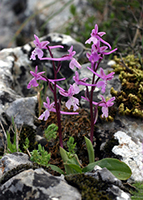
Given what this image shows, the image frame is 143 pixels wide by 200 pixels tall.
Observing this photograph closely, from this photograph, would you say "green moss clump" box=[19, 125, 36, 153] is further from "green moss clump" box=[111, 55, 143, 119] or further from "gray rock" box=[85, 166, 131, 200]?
"green moss clump" box=[111, 55, 143, 119]

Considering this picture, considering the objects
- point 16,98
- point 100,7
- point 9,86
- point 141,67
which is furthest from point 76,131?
point 100,7

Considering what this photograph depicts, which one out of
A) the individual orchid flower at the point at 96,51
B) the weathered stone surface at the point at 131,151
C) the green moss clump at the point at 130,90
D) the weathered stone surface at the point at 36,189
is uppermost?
the individual orchid flower at the point at 96,51

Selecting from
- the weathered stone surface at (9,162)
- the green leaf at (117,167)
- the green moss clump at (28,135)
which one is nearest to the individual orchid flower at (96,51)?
the green leaf at (117,167)

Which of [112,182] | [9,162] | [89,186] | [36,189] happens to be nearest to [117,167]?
[112,182]

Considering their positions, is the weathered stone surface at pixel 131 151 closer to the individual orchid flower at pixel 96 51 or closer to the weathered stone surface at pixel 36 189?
the weathered stone surface at pixel 36 189

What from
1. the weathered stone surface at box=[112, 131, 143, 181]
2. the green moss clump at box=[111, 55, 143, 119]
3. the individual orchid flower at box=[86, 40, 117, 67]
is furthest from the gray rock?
the green moss clump at box=[111, 55, 143, 119]

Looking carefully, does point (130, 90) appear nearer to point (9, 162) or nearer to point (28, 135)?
point (28, 135)

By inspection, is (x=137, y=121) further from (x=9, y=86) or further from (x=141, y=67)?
(x=9, y=86)
